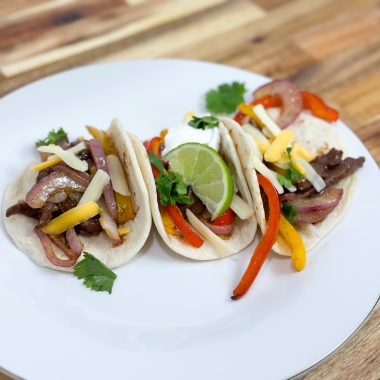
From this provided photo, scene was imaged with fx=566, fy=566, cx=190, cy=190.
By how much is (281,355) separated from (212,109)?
2.01m

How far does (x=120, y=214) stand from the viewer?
337cm

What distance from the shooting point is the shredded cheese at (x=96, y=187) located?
10.8 feet

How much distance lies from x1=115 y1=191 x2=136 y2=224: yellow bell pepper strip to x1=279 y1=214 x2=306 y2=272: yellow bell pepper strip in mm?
898

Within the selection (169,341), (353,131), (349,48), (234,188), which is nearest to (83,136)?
(234,188)

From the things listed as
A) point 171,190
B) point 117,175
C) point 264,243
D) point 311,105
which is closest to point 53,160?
point 117,175

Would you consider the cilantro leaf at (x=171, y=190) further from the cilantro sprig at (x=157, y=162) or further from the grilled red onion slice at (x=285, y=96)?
the grilled red onion slice at (x=285, y=96)

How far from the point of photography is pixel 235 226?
3.51 meters

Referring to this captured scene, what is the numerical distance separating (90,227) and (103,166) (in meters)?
0.39

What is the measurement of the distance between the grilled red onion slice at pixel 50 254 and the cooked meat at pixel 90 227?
0.66 feet

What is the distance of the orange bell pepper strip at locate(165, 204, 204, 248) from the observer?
333 cm

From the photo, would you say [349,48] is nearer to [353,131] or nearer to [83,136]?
[353,131]

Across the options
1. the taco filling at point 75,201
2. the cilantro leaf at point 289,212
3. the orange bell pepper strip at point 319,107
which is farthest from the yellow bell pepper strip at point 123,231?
the orange bell pepper strip at point 319,107

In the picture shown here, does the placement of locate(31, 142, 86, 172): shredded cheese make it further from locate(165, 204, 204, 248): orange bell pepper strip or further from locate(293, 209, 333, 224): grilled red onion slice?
locate(293, 209, 333, 224): grilled red onion slice

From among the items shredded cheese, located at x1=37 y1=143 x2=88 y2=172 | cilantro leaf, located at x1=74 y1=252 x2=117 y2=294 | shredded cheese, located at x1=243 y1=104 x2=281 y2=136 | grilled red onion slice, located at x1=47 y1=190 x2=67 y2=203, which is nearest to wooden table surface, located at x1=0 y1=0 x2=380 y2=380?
shredded cheese, located at x1=243 y1=104 x2=281 y2=136
